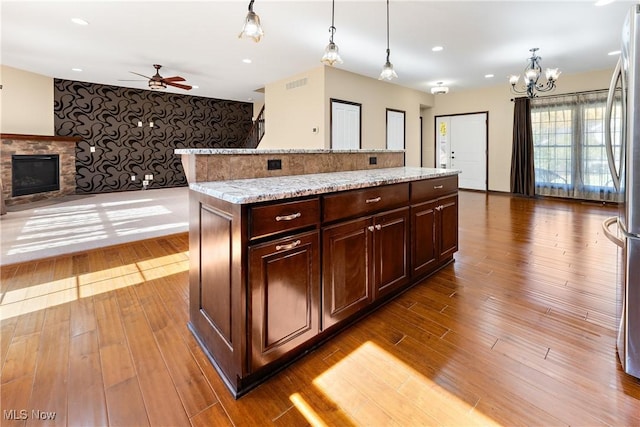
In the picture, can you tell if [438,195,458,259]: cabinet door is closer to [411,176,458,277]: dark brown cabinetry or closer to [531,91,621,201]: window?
[411,176,458,277]: dark brown cabinetry

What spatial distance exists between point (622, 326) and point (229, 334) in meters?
2.03

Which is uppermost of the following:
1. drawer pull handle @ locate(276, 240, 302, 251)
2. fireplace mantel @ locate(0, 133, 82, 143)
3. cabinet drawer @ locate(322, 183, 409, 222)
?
fireplace mantel @ locate(0, 133, 82, 143)

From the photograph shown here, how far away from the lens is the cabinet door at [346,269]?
5.85 ft

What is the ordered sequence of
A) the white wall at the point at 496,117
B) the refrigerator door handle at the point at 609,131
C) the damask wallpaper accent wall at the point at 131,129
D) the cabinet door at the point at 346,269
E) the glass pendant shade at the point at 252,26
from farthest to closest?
1. the white wall at the point at 496,117
2. the damask wallpaper accent wall at the point at 131,129
3. the glass pendant shade at the point at 252,26
4. the cabinet door at the point at 346,269
5. the refrigerator door handle at the point at 609,131

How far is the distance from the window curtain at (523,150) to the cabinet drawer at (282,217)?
7653mm

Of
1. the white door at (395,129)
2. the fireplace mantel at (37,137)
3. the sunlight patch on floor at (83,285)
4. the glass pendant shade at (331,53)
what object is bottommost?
the sunlight patch on floor at (83,285)

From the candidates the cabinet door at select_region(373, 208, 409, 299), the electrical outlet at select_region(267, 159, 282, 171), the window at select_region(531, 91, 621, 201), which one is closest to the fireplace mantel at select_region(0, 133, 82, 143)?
the electrical outlet at select_region(267, 159, 282, 171)

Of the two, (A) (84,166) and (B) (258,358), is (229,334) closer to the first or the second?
(B) (258,358)

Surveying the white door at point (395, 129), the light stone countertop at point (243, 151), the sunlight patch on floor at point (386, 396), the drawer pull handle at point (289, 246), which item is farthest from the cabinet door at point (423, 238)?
the white door at point (395, 129)

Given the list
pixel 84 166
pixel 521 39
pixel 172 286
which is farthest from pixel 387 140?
pixel 84 166

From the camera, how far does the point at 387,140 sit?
7.57m

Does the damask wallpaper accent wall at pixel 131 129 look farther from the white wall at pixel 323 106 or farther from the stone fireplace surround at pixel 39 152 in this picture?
the white wall at pixel 323 106

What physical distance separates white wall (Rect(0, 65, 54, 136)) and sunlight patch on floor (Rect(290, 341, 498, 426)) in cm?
850

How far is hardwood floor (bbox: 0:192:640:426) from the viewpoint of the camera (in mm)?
1363
